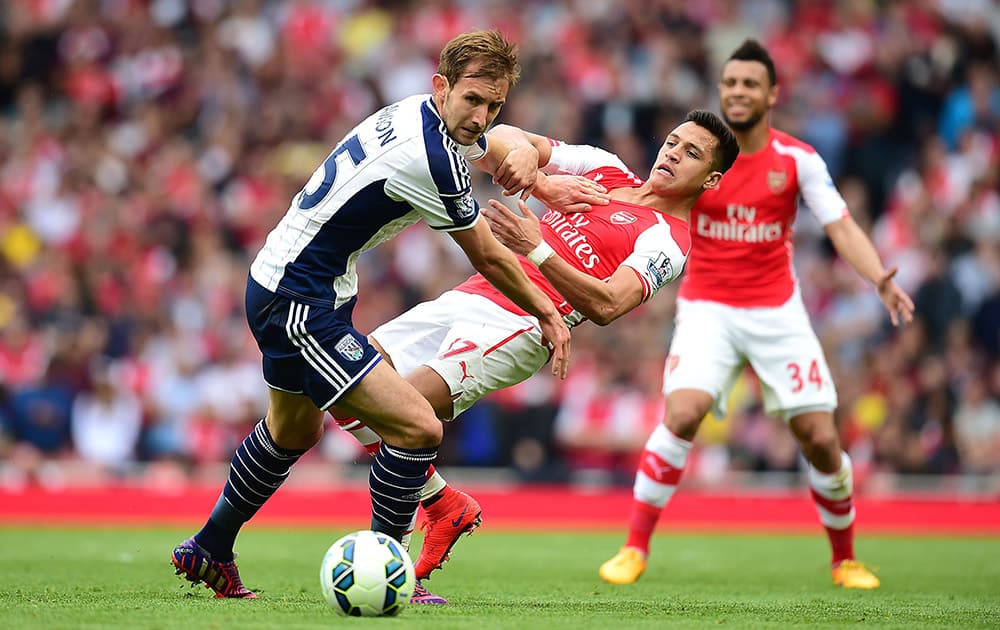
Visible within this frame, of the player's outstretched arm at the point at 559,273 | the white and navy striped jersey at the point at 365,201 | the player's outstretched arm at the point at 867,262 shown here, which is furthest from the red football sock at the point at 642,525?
the white and navy striped jersey at the point at 365,201

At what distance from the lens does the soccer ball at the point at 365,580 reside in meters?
5.62

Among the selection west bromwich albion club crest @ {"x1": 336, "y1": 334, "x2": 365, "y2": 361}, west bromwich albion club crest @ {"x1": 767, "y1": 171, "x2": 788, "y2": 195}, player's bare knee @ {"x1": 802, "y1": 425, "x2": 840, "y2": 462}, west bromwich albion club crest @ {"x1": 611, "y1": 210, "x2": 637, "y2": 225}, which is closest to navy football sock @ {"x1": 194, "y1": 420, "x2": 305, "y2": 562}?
west bromwich albion club crest @ {"x1": 336, "y1": 334, "x2": 365, "y2": 361}

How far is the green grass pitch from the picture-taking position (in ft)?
18.7

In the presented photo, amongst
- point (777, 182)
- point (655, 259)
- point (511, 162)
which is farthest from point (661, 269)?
point (777, 182)

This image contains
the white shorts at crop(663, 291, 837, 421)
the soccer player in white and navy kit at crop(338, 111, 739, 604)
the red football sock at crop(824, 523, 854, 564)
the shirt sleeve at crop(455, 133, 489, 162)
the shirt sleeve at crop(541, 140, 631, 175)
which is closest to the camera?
the shirt sleeve at crop(455, 133, 489, 162)

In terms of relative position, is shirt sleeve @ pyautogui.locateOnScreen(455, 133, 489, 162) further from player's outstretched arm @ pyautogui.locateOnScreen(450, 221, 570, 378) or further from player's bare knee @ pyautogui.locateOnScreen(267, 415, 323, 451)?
player's bare knee @ pyautogui.locateOnScreen(267, 415, 323, 451)

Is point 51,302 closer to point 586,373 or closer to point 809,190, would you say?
point 586,373

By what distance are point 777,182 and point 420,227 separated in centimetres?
880

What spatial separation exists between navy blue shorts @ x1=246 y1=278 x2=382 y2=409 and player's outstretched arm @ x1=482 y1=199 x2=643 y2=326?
86 cm

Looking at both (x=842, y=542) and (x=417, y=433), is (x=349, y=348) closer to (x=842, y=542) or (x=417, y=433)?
(x=417, y=433)

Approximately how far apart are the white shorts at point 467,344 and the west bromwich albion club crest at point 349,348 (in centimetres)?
95

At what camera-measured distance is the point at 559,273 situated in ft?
21.1

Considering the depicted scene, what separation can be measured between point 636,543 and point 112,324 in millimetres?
8432

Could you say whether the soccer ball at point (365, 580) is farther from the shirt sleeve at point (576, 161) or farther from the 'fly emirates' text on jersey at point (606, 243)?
the shirt sleeve at point (576, 161)
